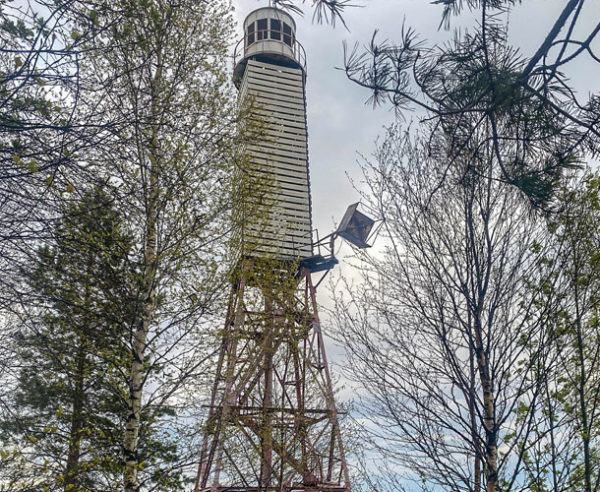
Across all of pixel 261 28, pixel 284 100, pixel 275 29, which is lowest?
pixel 284 100

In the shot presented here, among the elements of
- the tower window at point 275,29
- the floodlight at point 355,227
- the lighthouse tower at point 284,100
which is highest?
the tower window at point 275,29

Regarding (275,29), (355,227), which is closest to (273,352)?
(355,227)

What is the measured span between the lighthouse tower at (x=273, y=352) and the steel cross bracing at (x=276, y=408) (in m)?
0.03

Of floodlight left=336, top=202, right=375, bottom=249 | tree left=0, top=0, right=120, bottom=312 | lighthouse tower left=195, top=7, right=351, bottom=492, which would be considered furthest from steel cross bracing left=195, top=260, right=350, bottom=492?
tree left=0, top=0, right=120, bottom=312

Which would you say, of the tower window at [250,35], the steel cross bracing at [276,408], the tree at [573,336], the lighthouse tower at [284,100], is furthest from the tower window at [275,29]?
the tree at [573,336]

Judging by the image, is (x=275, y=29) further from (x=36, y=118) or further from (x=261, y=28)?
(x=36, y=118)

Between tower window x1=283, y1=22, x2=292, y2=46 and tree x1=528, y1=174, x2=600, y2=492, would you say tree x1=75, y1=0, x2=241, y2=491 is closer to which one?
tree x1=528, y1=174, x2=600, y2=492

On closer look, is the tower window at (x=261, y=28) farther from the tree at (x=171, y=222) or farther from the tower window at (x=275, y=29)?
the tree at (x=171, y=222)

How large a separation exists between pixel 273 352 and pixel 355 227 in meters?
3.11

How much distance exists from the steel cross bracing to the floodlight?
5.06 ft

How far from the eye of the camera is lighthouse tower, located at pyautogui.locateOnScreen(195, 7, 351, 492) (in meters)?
7.52

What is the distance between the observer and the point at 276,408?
32.7ft

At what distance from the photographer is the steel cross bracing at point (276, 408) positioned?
922cm

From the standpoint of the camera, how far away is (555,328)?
514cm
